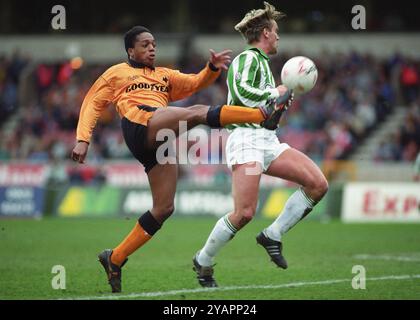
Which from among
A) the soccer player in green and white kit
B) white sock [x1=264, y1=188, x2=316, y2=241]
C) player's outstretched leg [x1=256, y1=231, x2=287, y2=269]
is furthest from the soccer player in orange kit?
white sock [x1=264, y1=188, x2=316, y2=241]

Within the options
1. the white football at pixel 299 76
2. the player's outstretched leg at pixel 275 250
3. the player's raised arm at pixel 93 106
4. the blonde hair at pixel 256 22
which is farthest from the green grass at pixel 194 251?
the blonde hair at pixel 256 22

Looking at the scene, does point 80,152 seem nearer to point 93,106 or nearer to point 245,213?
point 93,106

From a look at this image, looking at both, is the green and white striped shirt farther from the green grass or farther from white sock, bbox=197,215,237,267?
the green grass

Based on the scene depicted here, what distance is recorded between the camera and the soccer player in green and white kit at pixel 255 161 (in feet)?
29.4

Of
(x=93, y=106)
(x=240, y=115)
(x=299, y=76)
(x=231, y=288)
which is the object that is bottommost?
(x=231, y=288)

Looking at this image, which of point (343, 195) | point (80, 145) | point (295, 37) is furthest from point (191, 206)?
point (80, 145)

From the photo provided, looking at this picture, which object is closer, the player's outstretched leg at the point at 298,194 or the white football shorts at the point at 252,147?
the white football shorts at the point at 252,147

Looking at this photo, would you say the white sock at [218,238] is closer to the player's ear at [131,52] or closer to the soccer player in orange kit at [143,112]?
the soccer player in orange kit at [143,112]

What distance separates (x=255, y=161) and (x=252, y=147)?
163mm

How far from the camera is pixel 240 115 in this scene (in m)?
8.30

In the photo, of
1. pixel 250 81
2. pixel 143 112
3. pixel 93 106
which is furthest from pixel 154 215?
pixel 250 81

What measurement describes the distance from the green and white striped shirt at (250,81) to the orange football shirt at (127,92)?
0.39 m

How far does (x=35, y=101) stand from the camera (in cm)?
3025

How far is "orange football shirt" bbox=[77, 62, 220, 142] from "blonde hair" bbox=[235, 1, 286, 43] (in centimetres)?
53
